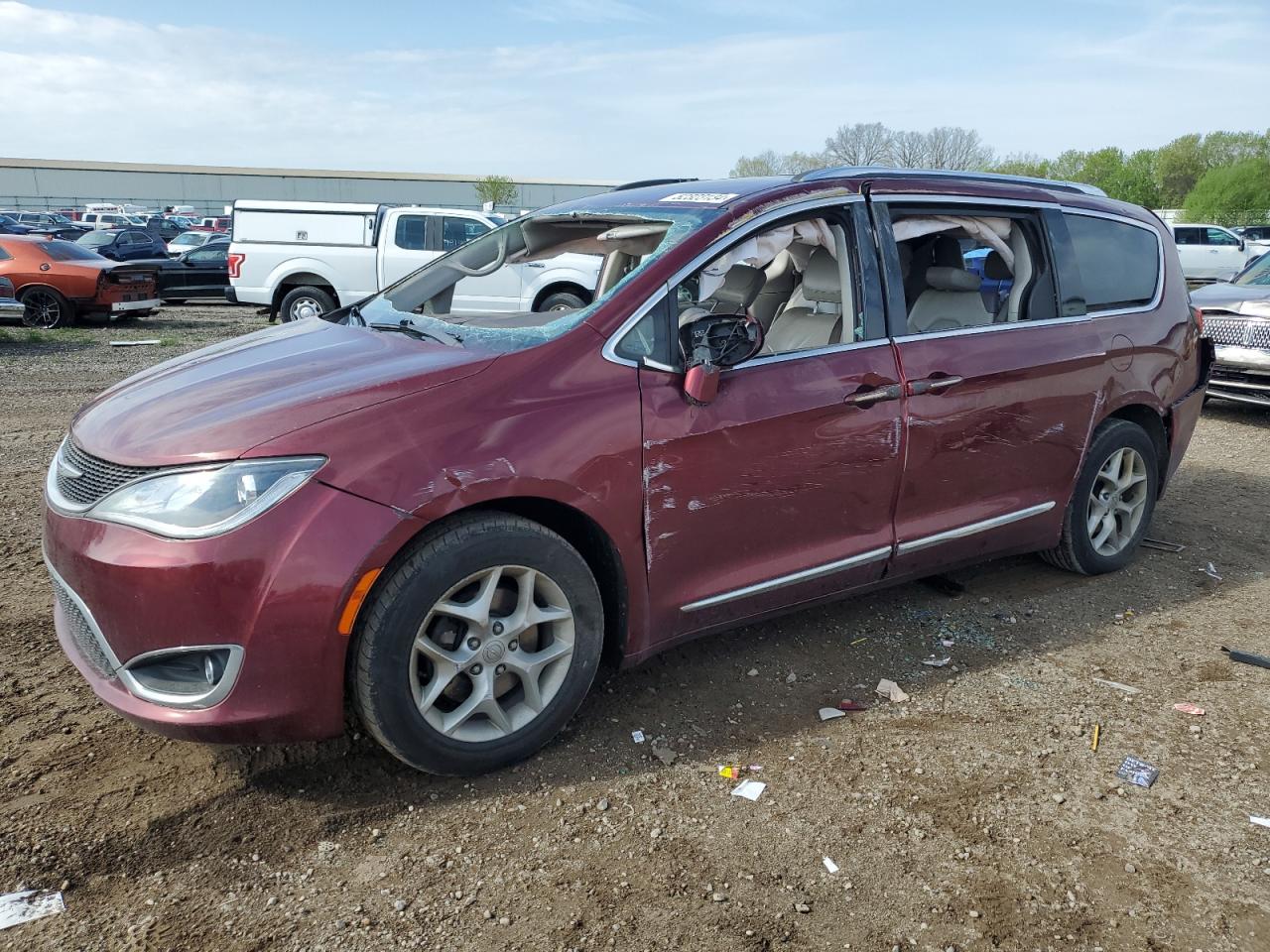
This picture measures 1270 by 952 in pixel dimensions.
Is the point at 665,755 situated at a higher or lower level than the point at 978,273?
lower

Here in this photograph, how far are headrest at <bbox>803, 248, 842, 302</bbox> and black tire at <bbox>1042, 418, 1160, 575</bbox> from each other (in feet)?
4.92

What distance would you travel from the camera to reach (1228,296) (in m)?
9.39

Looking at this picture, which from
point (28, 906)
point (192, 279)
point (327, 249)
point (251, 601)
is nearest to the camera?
point (28, 906)

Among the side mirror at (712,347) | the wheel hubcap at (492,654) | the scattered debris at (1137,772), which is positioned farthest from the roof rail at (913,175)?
the scattered debris at (1137,772)

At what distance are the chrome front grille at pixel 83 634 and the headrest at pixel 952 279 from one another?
349 cm

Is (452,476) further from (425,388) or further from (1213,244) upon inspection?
(1213,244)

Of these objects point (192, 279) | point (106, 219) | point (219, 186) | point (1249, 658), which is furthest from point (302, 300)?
point (219, 186)

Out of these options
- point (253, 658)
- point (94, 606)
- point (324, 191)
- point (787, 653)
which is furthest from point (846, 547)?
point (324, 191)

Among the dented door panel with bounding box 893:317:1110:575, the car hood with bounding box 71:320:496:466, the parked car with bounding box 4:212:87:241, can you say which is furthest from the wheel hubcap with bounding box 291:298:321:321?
the parked car with bounding box 4:212:87:241

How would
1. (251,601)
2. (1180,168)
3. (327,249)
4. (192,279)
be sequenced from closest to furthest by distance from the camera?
1. (251,601)
2. (327,249)
3. (192,279)
4. (1180,168)

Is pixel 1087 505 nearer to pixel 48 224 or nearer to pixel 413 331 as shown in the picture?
pixel 413 331

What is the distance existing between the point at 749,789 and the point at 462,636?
101 cm

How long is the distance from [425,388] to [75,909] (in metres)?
1.64

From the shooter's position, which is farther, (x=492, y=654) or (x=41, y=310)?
(x=41, y=310)
